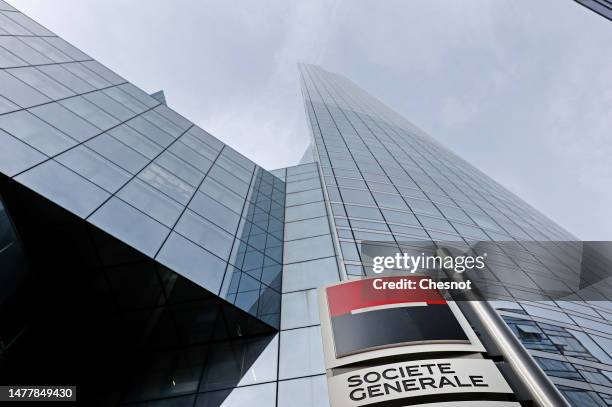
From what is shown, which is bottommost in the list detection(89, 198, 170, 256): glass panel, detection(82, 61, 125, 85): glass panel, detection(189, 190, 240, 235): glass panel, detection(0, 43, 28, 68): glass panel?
detection(89, 198, 170, 256): glass panel

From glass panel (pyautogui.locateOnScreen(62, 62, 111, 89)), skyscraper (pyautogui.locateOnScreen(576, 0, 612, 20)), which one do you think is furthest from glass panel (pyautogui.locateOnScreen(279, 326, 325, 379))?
skyscraper (pyautogui.locateOnScreen(576, 0, 612, 20))

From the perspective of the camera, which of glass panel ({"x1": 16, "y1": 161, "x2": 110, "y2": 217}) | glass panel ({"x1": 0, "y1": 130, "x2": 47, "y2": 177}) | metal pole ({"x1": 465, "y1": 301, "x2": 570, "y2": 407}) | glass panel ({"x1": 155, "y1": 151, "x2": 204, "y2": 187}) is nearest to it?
metal pole ({"x1": 465, "y1": 301, "x2": 570, "y2": 407})

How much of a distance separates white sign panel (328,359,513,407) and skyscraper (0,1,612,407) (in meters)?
0.29

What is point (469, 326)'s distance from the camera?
597cm

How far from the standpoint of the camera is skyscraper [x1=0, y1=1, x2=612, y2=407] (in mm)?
10438

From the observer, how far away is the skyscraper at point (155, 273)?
34.2ft

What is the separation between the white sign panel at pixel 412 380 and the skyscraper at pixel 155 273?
292mm

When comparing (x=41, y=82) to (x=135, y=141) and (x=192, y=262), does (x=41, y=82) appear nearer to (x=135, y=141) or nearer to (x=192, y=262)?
(x=135, y=141)

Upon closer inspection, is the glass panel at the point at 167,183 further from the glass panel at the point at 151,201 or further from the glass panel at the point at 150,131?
the glass panel at the point at 150,131

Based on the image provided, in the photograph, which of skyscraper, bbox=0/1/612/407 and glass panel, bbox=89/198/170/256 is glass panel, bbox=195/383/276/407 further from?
glass panel, bbox=89/198/170/256

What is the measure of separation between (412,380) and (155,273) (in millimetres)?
8061

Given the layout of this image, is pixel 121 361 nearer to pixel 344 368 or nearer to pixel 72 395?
pixel 72 395

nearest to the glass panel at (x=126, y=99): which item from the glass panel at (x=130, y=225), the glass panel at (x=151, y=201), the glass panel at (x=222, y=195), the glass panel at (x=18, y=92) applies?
the glass panel at (x=18, y=92)

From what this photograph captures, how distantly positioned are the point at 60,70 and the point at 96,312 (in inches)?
517
